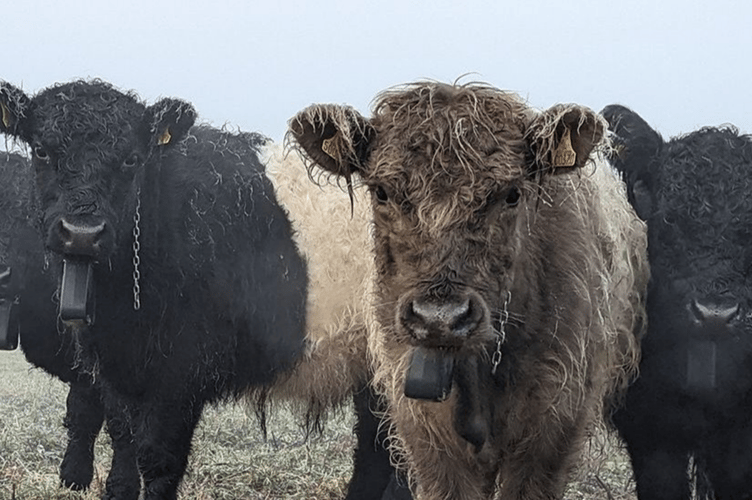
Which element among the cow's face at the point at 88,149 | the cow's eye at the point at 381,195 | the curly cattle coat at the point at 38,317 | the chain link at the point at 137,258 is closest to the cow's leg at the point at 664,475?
the cow's eye at the point at 381,195

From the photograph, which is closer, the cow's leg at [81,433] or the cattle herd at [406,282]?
the cattle herd at [406,282]

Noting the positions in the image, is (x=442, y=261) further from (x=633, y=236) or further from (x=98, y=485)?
(x=98, y=485)

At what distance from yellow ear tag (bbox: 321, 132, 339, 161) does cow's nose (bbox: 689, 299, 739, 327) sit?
1.96m

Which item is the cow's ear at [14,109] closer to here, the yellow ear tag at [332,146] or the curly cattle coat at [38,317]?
the curly cattle coat at [38,317]

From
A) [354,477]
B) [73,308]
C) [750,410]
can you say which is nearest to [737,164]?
[750,410]

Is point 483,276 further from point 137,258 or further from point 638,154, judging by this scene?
point 137,258

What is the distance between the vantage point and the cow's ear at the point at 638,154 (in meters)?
5.12

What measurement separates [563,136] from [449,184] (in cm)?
47

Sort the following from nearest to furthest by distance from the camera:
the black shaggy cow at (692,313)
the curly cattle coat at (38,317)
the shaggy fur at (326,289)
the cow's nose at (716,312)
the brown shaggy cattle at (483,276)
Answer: the brown shaggy cattle at (483,276), the cow's nose at (716,312), the black shaggy cow at (692,313), the shaggy fur at (326,289), the curly cattle coat at (38,317)

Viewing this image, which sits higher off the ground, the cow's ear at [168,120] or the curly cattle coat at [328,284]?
the cow's ear at [168,120]

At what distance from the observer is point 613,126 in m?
5.27

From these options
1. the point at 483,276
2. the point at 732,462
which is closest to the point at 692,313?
the point at 732,462

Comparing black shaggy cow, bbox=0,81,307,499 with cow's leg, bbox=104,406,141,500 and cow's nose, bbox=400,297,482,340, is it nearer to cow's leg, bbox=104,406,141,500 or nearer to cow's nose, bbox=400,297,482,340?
cow's leg, bbox=104,406,141,500

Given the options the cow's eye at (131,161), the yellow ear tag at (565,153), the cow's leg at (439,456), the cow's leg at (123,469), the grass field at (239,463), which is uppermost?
the yellow ear tag at (565,153)
